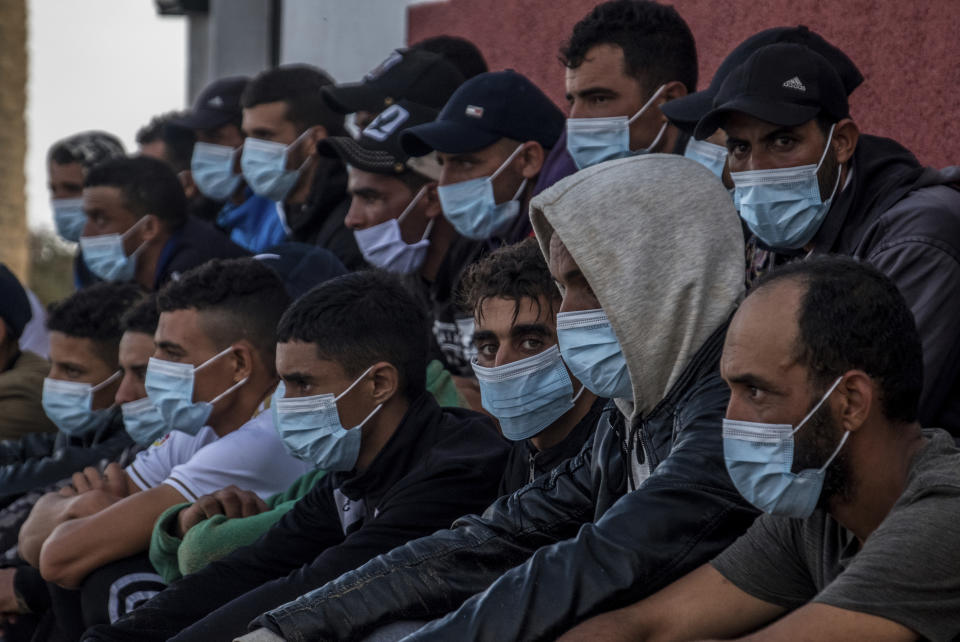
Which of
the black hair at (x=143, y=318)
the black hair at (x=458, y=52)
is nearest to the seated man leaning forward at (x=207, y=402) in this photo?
the black hair at (x=143, y=318)

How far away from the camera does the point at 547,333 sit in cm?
414

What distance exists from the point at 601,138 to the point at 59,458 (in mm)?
2711

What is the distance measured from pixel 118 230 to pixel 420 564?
4.03 m

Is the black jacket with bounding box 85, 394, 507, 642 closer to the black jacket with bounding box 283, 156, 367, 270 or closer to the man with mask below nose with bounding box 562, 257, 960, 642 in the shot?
the man with mask below nose with bounding box 562, 257, 960, 642

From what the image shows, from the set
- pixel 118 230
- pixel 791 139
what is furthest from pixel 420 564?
pixel 118 230

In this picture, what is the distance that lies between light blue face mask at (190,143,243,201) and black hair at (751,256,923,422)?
17.0 feet

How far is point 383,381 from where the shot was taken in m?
4.59

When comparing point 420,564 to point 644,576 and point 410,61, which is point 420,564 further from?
point 410,61

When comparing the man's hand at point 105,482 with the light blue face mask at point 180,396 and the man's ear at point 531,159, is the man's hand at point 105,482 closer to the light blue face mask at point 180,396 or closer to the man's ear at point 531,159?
the light blue face mask at point 180,396

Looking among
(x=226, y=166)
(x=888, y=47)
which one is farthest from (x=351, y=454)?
(x=226, y=166)

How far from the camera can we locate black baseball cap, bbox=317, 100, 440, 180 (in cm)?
591

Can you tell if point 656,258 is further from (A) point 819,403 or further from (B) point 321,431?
(B) point 321,431

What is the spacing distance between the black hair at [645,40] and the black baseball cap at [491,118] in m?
0.27

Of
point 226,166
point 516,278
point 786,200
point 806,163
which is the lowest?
point 226,166
